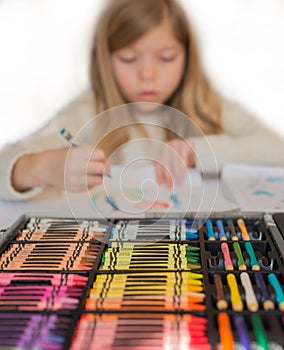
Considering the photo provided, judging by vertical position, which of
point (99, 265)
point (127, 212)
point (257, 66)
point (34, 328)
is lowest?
A: point (34, 328)

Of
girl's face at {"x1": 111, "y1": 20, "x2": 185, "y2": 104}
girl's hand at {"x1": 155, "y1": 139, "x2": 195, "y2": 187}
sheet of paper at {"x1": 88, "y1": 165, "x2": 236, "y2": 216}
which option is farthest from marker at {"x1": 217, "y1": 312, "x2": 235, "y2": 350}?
girl's face at {"x1": 111, "y1": 20, "x2": 185, "y2": 104}

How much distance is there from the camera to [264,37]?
5.37ft

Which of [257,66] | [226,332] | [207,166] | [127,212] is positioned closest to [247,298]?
[226,332]

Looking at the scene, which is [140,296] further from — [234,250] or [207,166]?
[207,166]

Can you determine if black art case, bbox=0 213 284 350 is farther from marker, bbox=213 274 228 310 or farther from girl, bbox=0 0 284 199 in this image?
girl, bbox=0 0 284 199

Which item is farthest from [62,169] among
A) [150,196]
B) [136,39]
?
[136,39]

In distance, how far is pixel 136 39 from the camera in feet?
5.25

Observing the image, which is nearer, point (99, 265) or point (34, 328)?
point (34, 328)

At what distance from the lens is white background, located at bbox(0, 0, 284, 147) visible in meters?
1.59

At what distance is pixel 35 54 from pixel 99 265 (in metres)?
0.93

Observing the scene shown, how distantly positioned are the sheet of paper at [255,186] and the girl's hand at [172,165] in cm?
11

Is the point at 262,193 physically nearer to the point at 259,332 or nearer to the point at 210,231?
the point at 210,231

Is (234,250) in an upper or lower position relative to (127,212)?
lower

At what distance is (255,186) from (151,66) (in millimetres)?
508
